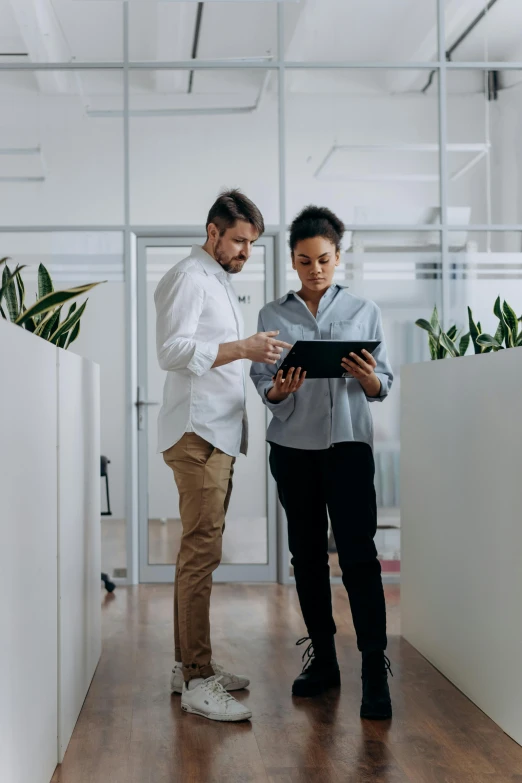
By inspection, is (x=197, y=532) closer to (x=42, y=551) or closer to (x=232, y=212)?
(x=42, y=551)

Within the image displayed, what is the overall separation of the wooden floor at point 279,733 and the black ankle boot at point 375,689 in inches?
1.5

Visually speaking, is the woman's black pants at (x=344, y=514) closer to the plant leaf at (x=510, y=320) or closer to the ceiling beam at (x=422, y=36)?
the plant leaf at (x=510, y=320)

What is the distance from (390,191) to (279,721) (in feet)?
10.8

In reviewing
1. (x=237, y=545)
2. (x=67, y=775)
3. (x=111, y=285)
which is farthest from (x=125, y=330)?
(x=67, y=775)

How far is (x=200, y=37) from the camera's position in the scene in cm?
490

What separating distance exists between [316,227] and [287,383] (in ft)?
1.64

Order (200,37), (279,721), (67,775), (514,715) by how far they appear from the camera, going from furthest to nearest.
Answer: (200,37) < (279,721) < (514,715) < (67,775)

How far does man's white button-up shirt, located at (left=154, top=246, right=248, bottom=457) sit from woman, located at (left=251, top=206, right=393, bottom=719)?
4.9 inches

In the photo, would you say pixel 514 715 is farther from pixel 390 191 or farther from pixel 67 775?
pixel 390 191

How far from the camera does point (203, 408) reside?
2631 millimetres

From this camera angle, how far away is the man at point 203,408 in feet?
8.45

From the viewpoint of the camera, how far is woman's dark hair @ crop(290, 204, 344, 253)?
2670 millimetres

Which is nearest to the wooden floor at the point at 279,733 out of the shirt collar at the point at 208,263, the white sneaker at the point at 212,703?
the white sneaker at the point at 212,703

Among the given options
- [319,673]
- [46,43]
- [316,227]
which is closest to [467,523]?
[319,673]
